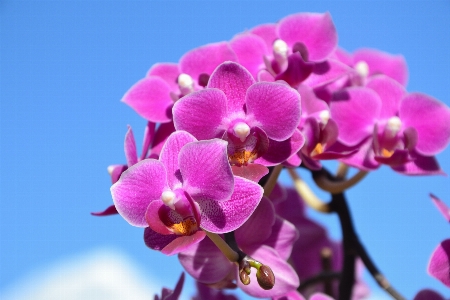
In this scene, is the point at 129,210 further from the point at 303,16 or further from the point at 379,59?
the point at 379,59

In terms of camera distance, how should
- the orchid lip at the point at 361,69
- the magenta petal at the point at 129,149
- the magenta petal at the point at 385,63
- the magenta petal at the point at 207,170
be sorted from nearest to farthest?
the magenta petal at the point at 207,170, the magenta petal at the point at 129,149, the orchid lip at the point at 361,69, the magenta petal at the point at 385,63

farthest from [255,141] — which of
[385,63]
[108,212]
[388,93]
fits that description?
[385,63]

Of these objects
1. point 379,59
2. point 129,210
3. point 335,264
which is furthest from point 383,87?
point 335,264

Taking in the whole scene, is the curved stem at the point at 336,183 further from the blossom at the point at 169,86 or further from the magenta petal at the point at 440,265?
the blossom at the point at 169,86

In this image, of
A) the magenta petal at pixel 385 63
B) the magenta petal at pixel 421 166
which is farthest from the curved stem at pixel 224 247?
the magenta petal at pixel 385 63

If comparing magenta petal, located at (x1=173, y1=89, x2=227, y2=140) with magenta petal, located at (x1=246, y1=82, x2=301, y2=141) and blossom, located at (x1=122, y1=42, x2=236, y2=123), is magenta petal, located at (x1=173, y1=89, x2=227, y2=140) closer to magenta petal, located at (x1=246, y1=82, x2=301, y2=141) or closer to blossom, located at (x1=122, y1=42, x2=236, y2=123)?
magenta petal, located at (x1=246, y1=82, x2=301, y2=141)

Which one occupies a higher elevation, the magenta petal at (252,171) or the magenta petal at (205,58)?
the magenta petal at (205,58)
